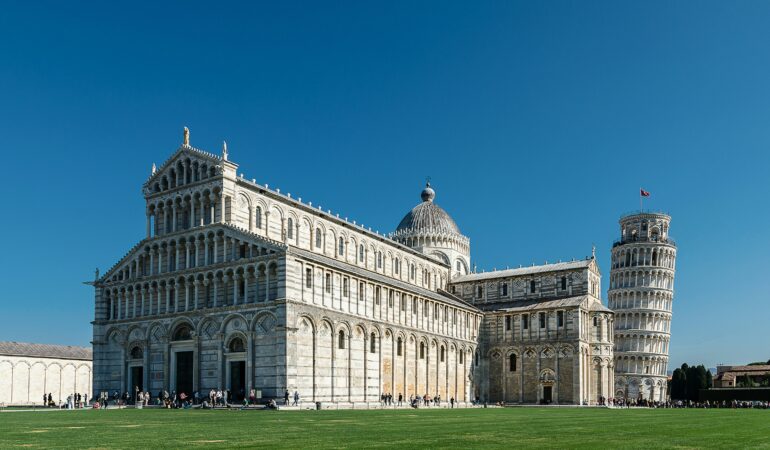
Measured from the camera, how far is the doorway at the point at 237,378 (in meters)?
54.4

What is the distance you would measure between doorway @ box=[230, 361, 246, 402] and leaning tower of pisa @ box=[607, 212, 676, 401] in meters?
68.9

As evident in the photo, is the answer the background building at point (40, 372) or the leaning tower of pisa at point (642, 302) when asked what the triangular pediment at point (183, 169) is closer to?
the background building at point (40, 372)

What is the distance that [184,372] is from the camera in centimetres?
5800

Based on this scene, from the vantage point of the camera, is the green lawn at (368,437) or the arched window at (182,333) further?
the arched window at (182,333)

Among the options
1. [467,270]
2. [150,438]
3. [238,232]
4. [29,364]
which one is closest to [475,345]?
[467,270]

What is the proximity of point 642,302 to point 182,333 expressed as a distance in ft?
241

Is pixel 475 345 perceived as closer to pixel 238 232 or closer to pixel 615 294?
pixel 238 232

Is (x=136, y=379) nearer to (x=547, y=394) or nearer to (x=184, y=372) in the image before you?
(x=184, y=372)

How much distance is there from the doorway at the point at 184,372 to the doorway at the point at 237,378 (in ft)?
13.5

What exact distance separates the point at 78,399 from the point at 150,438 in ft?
139

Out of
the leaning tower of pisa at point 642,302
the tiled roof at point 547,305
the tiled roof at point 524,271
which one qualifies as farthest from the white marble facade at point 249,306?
the leaning tower of pisa at point 642,302

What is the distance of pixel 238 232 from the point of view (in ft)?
182

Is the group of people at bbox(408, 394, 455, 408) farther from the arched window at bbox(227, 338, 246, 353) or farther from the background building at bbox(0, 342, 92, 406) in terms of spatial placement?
the background building at bbox(0, 342, 92, 406)

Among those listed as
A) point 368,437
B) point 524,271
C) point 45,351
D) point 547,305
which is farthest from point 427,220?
point 368,437
